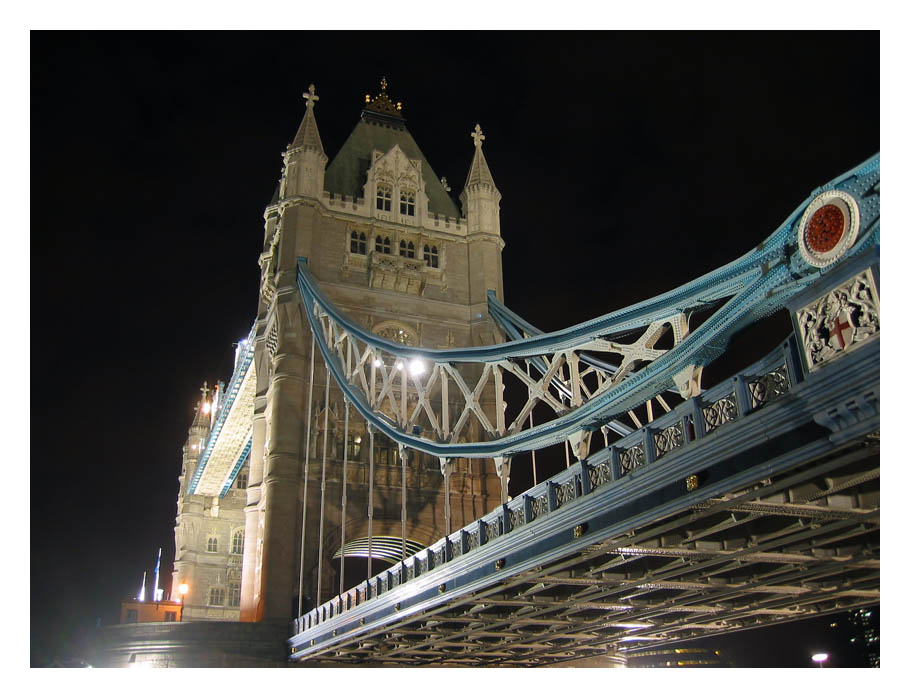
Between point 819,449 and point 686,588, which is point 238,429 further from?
point 819,449

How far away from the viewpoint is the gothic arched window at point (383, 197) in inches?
1843

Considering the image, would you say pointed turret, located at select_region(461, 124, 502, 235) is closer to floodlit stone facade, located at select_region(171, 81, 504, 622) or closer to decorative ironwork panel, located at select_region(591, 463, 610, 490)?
floodlit stone facade, located at select_region(171, 81, 504, 622)

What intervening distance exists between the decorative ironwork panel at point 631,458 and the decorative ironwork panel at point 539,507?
2.74 meters

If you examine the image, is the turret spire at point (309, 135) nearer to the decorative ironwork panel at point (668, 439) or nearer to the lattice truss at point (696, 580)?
the lattice truss at point (696, 580)

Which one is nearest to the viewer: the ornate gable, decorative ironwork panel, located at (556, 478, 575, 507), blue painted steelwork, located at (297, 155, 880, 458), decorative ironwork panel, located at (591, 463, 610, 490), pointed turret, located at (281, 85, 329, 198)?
blue painted steelwork, located at (297, 155, 880, 458)

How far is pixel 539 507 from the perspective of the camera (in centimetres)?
1758

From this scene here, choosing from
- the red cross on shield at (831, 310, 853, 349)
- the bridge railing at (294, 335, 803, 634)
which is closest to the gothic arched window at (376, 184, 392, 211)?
the bridge railing at (294, 335, 803, 634)

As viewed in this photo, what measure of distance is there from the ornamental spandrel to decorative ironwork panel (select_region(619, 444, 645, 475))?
4.57 metres

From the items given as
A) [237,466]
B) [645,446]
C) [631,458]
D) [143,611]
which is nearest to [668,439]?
[645,446]

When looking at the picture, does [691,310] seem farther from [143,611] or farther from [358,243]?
[143,611]

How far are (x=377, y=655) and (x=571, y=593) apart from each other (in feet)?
40.9

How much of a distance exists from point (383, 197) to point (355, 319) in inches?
324

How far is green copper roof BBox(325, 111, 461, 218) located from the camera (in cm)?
4762

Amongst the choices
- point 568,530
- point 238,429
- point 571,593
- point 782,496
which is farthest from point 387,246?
point 782,496
